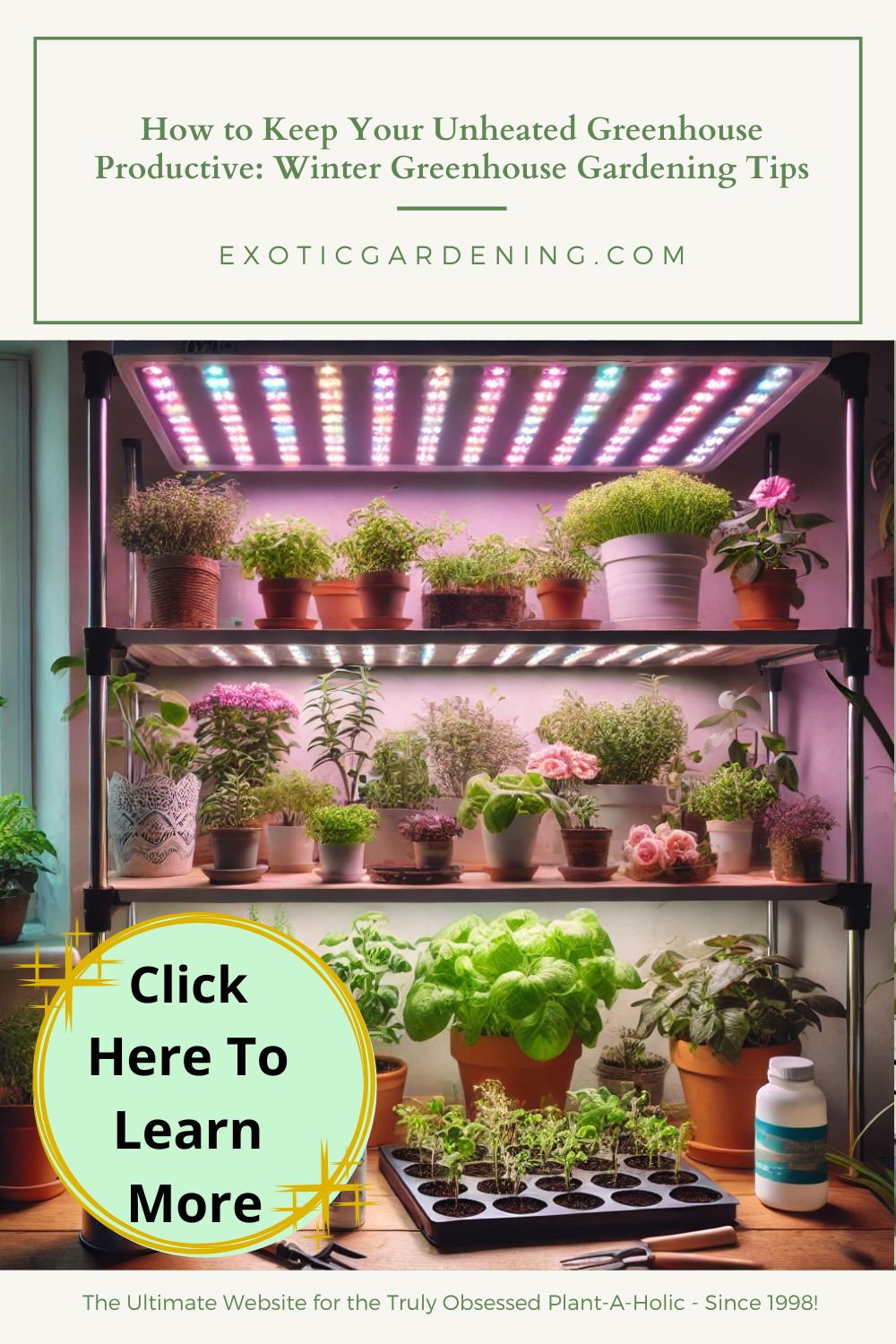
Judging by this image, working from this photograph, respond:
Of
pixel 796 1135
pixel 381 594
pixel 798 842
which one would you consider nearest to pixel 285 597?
pixel 381 594

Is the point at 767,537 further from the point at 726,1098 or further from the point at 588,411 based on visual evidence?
the point at 726,1098

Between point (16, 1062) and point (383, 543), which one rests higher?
point (383, 543)

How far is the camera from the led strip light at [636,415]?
1.72m

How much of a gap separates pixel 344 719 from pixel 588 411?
0.71m

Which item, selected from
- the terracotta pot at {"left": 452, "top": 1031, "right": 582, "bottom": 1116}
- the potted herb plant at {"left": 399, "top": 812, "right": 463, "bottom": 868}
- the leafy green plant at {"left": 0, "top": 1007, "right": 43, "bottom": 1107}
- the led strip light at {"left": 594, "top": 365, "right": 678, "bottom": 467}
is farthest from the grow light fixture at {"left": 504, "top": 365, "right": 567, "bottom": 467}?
the leafy green plant at {"left": 0, "top": 1007, "right": 43, "bottom": 1107}

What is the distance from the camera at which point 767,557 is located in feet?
5.94

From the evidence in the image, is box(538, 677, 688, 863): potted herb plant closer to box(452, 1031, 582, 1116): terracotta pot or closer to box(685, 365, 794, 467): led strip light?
box(452, 1031, 582, 1116): terracotta pot

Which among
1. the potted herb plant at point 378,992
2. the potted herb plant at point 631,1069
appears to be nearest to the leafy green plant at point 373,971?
the potted herb plant at point 378,992

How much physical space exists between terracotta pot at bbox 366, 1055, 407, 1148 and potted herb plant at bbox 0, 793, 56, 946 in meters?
0.72

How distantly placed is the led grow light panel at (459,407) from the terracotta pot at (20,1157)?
1.17m

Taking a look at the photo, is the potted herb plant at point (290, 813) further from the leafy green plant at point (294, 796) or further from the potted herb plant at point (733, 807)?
the potted herb plant at point (733, 807)

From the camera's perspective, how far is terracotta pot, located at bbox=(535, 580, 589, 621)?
184 cm
